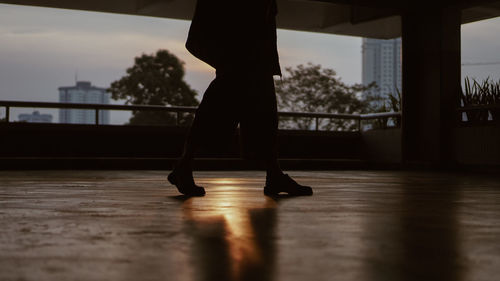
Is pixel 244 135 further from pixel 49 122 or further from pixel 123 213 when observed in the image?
pixel 49 122

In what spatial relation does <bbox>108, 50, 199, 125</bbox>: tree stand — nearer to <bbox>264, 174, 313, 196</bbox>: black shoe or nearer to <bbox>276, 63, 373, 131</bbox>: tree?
<bbox>276, 63, 373, 131</bbox>: tree

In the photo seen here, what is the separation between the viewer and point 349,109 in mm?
23031

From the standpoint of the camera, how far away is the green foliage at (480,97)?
671 centimetres

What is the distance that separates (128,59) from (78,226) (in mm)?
23223

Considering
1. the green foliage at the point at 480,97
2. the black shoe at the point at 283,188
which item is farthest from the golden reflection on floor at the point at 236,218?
the green foliage at the point at 480,97

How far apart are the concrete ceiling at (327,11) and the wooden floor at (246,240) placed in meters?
5.67

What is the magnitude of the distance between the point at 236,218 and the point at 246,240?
0.41 metres

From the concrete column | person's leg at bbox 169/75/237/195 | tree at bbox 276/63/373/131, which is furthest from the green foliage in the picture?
tree at bbox 276/63/373/131

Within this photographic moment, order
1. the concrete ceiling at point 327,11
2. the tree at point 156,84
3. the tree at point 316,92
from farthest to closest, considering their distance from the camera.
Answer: the tree at point 156,84
the tree at point 316,92
the concrete ceiling at point 327,11

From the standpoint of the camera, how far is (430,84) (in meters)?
7.29

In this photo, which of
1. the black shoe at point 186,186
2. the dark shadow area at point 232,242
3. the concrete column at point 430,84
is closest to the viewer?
the dark shadow area at point 232,242

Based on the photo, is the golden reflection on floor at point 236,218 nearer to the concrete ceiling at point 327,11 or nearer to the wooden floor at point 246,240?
the wooden floor at point 246,240

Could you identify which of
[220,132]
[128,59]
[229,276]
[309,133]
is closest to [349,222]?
[229,276]

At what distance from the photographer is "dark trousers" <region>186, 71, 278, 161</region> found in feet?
8.59
